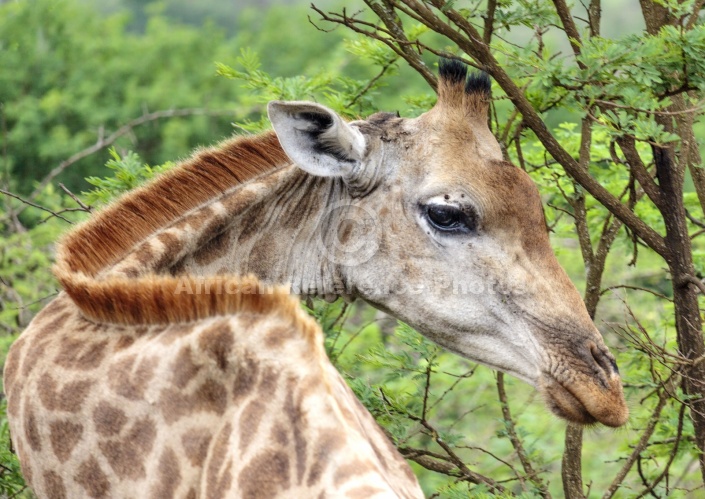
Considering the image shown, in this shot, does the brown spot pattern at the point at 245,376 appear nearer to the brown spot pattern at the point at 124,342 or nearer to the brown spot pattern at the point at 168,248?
the brown spot pattern at the point at 124,342

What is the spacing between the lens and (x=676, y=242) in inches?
230

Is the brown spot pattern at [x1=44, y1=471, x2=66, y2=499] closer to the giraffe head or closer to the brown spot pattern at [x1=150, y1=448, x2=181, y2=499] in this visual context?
the brown spot pattern at [x1=150, y1=448, x2=181, y2=499]

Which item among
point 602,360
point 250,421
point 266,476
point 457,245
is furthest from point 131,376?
point 602,360

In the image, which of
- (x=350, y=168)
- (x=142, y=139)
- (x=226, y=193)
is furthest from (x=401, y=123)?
(x=142, y=139)

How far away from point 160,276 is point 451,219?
1706mm

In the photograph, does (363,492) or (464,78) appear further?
(464,78)

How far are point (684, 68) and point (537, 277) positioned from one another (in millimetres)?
1390

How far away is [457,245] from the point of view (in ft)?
18.4

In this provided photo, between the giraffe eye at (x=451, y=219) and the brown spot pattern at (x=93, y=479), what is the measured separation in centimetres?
237

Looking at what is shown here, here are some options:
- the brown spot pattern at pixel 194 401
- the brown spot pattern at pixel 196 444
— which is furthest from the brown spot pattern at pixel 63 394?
the brown spot pattern at pixel 196 444

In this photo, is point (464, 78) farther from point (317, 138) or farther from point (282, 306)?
point (282, 306)

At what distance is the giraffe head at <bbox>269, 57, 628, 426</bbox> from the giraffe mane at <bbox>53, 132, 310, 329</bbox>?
0.46 metres

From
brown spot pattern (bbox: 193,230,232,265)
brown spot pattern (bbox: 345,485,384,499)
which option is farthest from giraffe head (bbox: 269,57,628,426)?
brown spot pattern (bbox: 345,485,384,499)

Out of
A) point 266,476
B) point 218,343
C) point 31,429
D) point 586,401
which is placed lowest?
point 586,401
